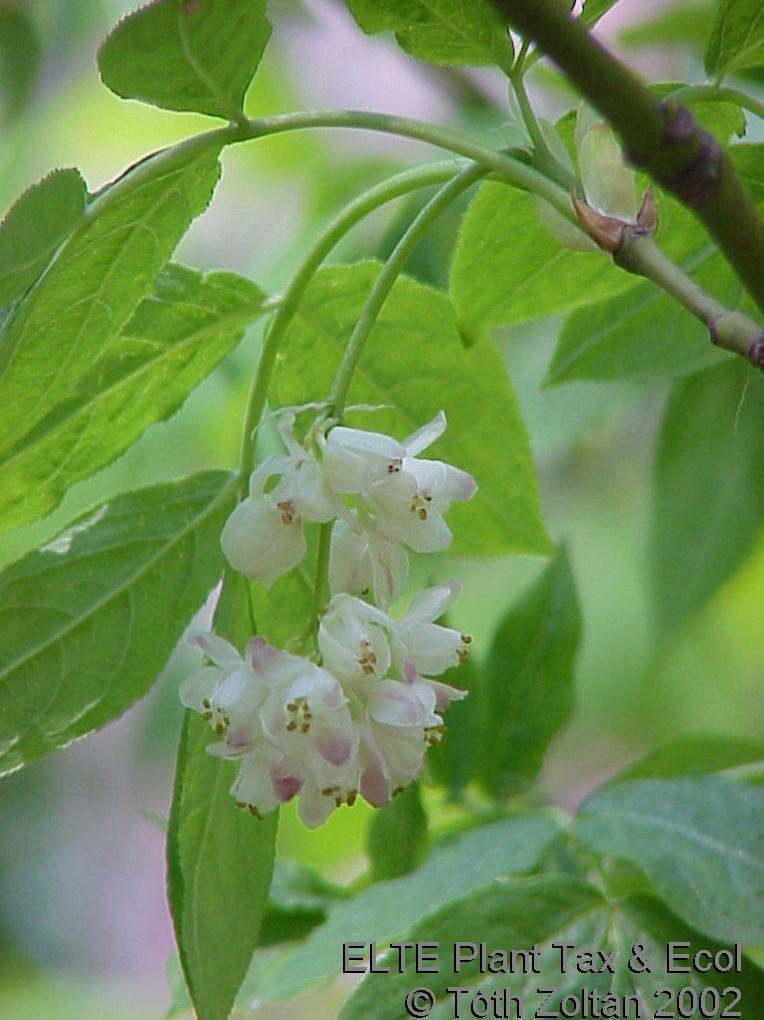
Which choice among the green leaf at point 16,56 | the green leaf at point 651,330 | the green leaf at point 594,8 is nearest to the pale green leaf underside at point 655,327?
the green leaf at point 651,330

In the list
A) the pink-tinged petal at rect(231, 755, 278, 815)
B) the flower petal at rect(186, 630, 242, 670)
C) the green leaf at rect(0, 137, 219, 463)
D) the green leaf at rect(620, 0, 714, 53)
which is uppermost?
the green leaf at rect(620, 0, 714, 53)

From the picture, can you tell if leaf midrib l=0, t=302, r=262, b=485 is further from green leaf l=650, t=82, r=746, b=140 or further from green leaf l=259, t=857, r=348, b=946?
green leaf l=259, t=857, r=348, b=946

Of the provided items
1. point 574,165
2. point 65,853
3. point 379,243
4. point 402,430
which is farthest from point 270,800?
point 65,853

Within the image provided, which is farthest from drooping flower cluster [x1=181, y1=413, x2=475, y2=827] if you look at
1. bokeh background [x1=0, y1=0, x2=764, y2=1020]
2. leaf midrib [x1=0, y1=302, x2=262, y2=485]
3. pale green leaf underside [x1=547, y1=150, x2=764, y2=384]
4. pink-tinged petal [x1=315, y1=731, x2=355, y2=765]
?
bokeh background [x1=0, y1=0, x2=764, y2=1020]

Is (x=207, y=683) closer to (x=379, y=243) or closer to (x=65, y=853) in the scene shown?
(x=379, y=243)

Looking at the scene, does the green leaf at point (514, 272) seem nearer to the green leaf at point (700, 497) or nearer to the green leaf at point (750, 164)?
the green leaf at point (750, 164)

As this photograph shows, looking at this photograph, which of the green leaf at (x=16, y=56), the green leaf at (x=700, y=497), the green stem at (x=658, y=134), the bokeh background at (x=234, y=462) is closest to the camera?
the green stem at (x=658, y=134)

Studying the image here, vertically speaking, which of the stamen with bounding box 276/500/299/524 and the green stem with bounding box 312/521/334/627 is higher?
the stamen with bounding box 276/500/299/524
